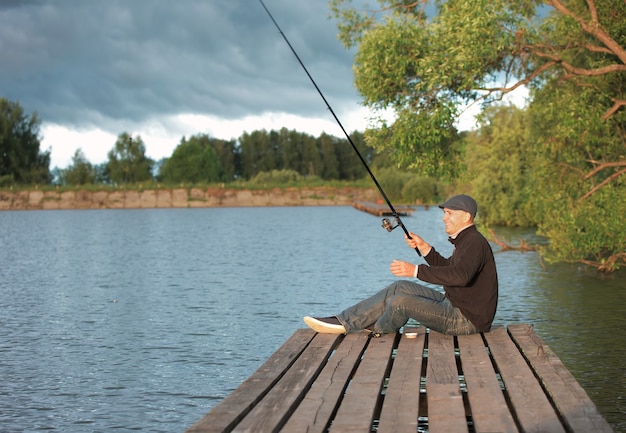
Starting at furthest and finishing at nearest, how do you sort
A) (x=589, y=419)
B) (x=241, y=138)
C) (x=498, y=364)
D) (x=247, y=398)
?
(x=241, y=138) → (x=498, y=364) → (x=247, y=398) → (x=589, y=419)

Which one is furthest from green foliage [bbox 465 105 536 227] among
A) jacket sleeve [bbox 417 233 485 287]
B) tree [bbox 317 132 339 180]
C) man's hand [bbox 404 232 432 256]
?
tree [bbox 317 132 339 180]

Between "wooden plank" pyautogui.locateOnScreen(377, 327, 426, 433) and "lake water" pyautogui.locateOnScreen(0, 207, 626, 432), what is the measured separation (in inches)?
73.2

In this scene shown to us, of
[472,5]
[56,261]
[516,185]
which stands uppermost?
[472,5]

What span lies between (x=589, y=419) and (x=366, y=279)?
15.1 metres

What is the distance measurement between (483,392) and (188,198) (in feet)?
316

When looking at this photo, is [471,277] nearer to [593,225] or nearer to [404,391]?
[404,391]

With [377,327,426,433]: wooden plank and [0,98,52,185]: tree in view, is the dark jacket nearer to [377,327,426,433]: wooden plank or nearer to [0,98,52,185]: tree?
[377,327,426,433]: wooden plank

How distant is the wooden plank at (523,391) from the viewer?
5.12 metres

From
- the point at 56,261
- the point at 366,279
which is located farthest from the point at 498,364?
the point at 56,261

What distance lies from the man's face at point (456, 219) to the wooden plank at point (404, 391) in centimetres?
106

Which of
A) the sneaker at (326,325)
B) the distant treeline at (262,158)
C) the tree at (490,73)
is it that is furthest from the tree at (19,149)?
the sneaker at (326,325)

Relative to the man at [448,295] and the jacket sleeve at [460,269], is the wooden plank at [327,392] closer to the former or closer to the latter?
the man at [448,295]

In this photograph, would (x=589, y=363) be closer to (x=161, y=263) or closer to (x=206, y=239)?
(x=161, y=263)

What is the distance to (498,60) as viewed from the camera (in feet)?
54.5
